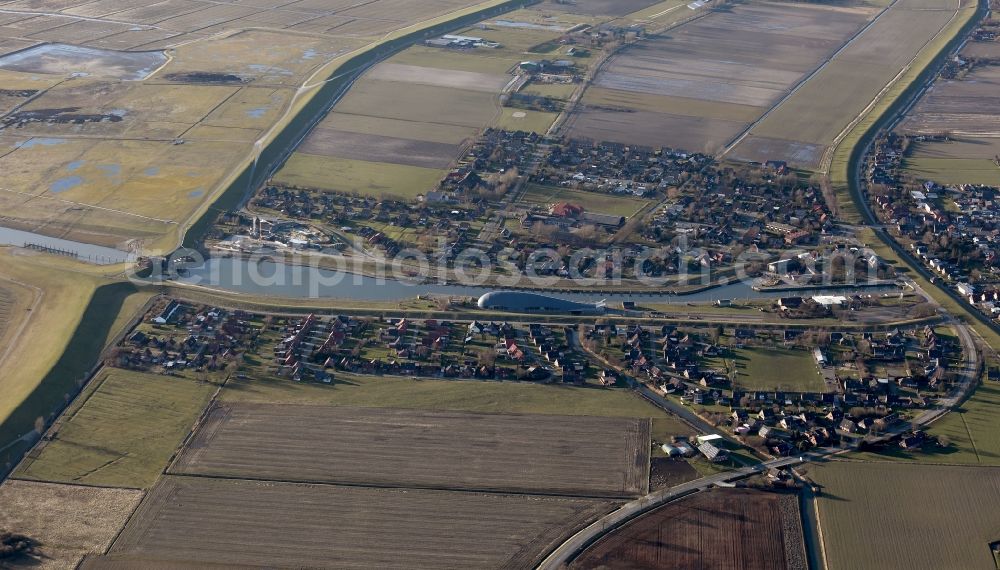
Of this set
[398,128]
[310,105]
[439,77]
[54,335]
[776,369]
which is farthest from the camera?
[439,77]

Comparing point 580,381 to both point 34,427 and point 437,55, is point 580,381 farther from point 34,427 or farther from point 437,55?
point 437,55

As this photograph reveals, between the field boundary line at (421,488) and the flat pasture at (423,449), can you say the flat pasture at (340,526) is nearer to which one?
the field boundary line at (421,488)

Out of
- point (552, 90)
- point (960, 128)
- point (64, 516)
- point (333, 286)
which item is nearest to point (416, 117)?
point (552, 90)

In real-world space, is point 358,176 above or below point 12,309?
above

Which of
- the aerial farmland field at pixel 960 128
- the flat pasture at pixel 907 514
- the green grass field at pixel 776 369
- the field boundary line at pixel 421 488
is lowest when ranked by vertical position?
the flat pasture at pixel 907 514

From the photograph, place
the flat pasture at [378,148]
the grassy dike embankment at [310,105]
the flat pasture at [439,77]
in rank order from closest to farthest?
the grassy dike embankment at [310,105]
the flat pasture at [378,148]
the flat pasture at [439,77]

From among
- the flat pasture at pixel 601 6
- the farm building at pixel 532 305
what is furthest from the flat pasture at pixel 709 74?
the farm building at pixel 532 305

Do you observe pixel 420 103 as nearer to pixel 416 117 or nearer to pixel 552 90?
pixel 416 117

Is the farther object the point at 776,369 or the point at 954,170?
the point at 954,170
